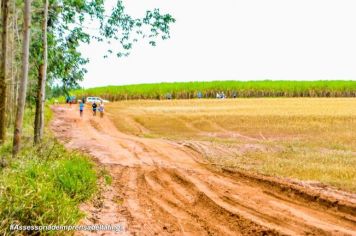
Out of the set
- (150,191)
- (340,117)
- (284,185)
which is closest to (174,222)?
(150,191)

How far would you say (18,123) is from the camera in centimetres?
Answer: 1429

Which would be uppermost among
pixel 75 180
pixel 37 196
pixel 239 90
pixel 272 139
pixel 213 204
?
pixel 239 90

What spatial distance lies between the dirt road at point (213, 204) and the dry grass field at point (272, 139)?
1.48 meters

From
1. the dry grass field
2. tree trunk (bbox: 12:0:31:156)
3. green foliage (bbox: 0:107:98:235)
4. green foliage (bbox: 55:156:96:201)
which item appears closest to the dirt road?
green foliage (bbox: 55:156:96:201)

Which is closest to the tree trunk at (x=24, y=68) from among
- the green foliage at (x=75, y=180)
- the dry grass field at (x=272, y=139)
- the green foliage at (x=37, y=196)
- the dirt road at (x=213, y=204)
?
the dirt road at (x=213, y=204)

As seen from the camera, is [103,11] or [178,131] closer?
[103,11]

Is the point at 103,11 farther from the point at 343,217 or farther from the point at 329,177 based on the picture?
the point at 343,217

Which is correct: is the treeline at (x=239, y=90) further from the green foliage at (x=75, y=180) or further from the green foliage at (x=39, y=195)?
the green foliage at (x=39, y=195)

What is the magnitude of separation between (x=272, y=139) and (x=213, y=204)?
1882 centimetres

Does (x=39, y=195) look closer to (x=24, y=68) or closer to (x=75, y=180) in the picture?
(x=75, y=180)

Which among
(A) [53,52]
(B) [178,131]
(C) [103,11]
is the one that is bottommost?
(B) [178,131]

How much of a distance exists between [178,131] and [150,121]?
6010 millimetres

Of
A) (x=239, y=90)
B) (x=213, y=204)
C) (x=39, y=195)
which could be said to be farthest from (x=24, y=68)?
(x=239, y=90)

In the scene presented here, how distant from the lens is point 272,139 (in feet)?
95.5
